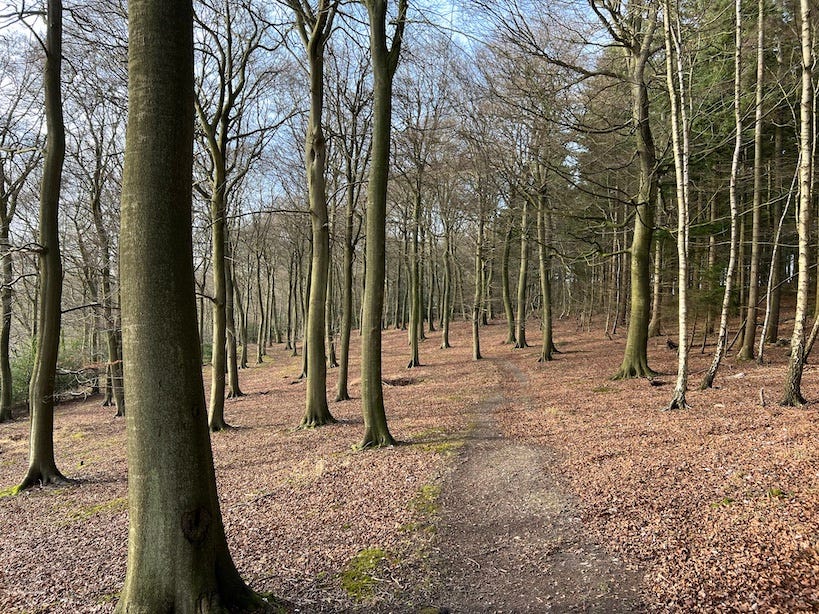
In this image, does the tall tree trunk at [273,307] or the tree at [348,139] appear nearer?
the tree at [348,139]

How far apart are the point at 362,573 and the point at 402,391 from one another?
10.8 m

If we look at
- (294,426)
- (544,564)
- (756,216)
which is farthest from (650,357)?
(544,564)

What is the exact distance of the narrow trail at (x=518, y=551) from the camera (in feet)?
12.0

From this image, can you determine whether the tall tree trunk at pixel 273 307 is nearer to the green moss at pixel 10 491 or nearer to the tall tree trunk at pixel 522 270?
the tall tree trunk at pixel 522 270

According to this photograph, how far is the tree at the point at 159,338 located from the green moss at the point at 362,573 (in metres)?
1.19

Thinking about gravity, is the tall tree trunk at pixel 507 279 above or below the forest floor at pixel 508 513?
above

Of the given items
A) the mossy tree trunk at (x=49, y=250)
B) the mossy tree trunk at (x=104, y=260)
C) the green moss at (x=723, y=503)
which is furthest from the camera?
the mossy tree trunk at (x=104, y=260)

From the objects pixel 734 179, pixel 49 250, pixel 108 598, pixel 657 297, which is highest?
pixel 734 179

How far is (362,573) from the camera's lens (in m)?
4.24

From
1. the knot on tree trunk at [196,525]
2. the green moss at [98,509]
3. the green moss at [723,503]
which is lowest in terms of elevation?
the green moss at [98,509]

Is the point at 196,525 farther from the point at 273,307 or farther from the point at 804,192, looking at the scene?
the point at 273,307

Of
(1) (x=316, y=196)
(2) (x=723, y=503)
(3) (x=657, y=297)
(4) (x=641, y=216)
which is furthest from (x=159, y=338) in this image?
(3) (x=657, y=297)

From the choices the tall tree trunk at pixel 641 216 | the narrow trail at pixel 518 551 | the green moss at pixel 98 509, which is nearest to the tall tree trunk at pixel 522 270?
the tall tree trunk at pixel 641 216

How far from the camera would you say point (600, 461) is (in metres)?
6.42
